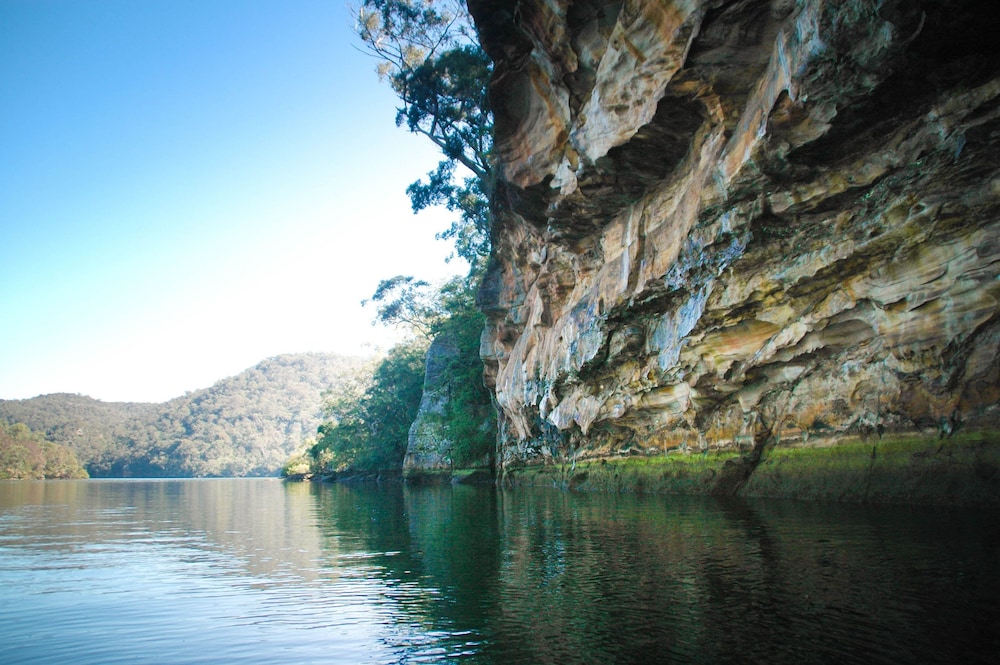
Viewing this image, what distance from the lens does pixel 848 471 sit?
44.2 feet

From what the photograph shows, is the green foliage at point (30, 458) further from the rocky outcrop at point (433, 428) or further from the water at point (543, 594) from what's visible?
the water at point (543, 594)

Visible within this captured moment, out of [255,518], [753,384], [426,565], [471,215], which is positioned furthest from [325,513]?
[471,215]

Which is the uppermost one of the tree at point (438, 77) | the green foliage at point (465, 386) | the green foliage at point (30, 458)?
the tree at point (438, 77)

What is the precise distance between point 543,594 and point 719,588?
1857mm

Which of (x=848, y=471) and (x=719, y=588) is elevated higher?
(x=848, y=471)

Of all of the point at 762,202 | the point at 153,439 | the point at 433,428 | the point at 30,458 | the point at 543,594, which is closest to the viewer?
the point at 543,594

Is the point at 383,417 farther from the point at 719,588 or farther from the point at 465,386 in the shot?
the point at 719,588

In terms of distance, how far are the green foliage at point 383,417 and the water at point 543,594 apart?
151 ft

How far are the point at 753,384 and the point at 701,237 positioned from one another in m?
4.21

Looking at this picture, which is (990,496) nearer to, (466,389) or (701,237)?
(701,237)

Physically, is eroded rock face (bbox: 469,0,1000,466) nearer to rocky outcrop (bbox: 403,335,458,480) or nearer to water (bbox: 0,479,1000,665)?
water (bbox: 0,479,1000,665)

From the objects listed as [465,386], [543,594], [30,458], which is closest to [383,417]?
[465,386]

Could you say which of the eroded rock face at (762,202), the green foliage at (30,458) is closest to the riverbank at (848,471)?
the eroded rock face at (762,202)

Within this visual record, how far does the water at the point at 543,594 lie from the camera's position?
15.8 feet
